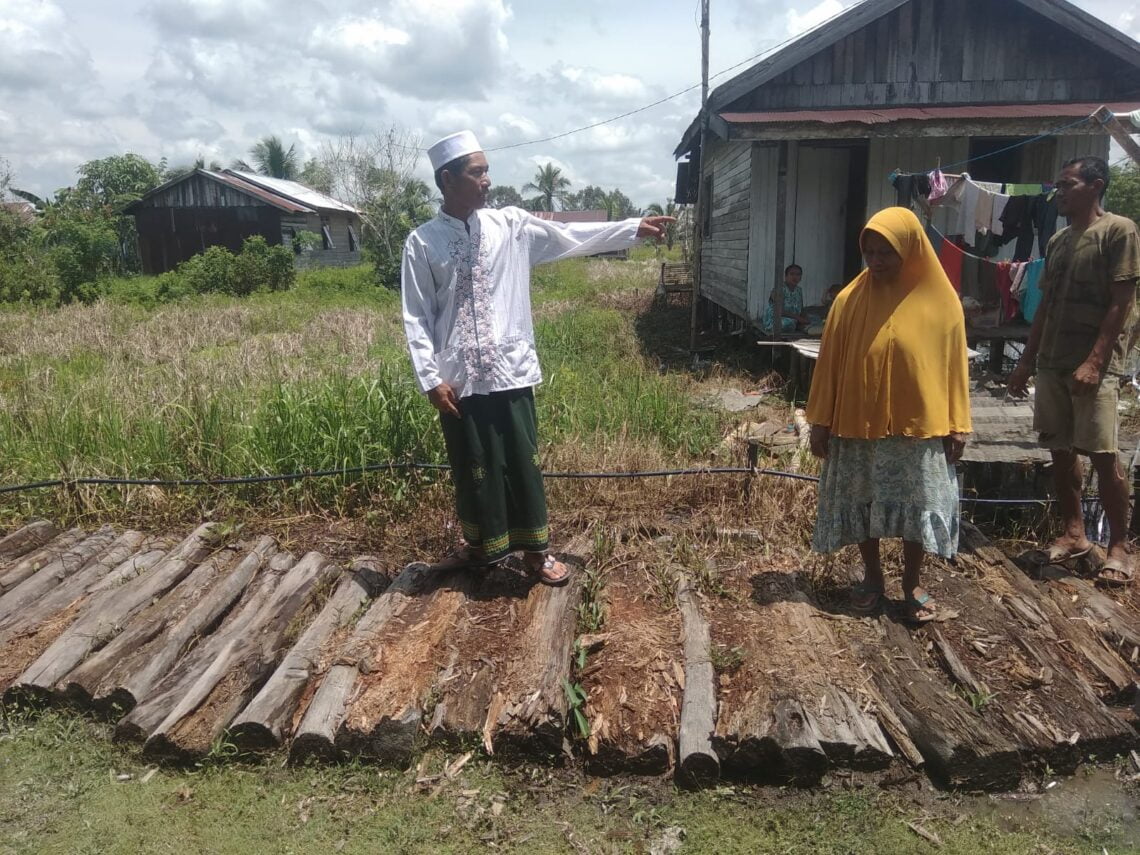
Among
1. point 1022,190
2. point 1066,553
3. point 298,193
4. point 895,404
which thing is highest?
point 298,193

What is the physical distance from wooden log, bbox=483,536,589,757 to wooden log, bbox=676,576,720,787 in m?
0.41

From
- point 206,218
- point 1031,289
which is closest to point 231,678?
point 1031,289

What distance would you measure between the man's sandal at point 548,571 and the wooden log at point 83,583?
2015mm

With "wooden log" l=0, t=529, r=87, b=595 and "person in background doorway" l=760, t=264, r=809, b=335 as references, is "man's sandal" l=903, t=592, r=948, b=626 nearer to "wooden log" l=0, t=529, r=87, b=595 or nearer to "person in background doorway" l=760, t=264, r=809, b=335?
"wooden log" l=0, t=529, r=87, b=595

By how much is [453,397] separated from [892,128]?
6445 mm

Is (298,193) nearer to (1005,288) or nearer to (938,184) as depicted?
(938,184)

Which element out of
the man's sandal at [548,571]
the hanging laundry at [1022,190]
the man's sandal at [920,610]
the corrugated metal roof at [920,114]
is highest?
the corrugated metal roof at [920,114]

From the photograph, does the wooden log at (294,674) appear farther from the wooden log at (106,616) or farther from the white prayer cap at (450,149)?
the white prayer cap at (450,149)

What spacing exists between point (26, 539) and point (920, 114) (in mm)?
8334

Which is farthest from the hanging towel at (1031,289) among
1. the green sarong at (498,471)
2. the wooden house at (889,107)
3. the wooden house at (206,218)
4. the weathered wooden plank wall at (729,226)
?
the wooden house at (206,218)

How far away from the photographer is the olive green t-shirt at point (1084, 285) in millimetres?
3228

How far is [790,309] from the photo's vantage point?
29.5 ft

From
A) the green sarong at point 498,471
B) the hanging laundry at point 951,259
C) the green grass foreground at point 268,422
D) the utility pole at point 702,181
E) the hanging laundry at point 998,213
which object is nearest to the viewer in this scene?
the green sarong at point 498,471

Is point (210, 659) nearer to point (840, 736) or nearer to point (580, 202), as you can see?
point (840, 736)
